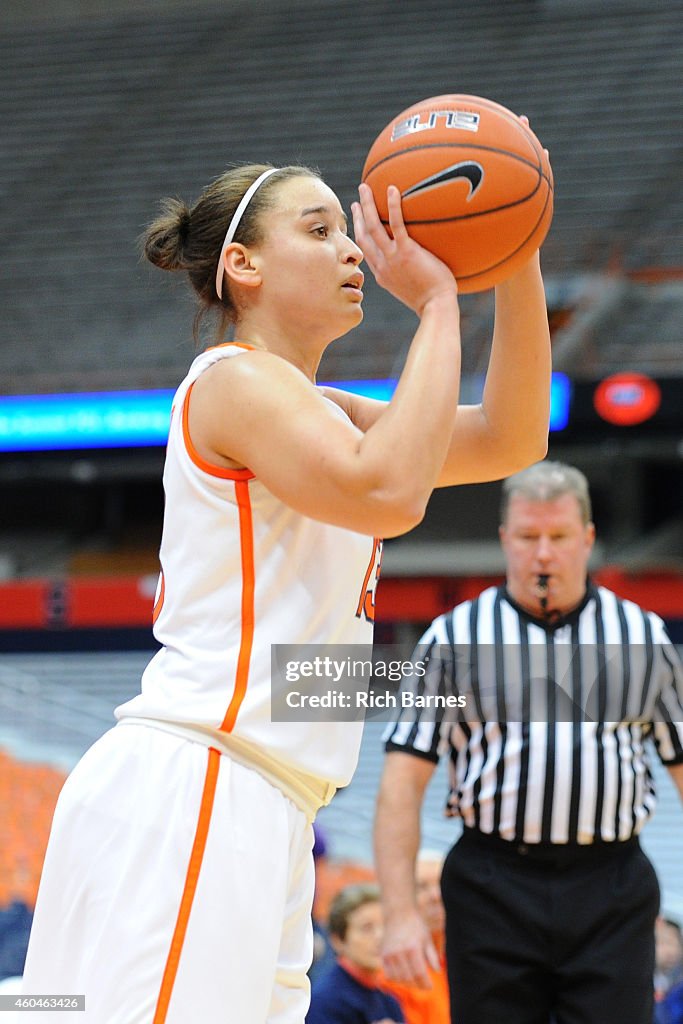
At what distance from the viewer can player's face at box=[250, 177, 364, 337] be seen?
225 cm

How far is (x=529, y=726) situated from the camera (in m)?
→ 3.52

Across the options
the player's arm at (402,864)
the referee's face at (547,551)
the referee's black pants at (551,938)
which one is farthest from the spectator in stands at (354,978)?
the referee's face at (547,551)

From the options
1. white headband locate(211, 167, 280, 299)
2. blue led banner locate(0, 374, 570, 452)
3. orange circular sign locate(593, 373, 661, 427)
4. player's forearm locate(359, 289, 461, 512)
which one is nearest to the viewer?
player's forearm locate(359, 289, 461, 512)

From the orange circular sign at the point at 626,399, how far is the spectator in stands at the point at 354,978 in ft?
17.1

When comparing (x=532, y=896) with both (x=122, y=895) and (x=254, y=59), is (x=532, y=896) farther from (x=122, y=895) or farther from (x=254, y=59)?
(x=254, y=59)

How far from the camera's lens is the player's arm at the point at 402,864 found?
3383 mm

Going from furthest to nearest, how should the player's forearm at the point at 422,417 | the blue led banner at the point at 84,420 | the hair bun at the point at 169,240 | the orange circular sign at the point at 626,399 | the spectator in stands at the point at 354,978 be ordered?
the blue led banner at the point at 84,420 → the orange circular sign at the point at 626,399 → the spectator in stands at the point at 354,978 → the hair bun at the point at 169,240 → the player's forearm at the point at 422,417

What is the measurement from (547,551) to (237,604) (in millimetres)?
1648

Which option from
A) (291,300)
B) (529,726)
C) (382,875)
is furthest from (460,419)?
(382,875)

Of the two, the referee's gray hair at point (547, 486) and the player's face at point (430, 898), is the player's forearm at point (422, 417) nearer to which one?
the referee's gray hair at point (547, 486)

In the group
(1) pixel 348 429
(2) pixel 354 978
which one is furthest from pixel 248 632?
(2) pixel 354 978

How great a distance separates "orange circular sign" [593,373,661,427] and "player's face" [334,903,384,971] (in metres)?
5.21

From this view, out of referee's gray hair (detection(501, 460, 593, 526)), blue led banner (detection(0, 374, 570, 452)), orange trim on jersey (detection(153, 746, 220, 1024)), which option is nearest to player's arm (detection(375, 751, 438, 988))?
referee's gray hair (detection(501, 460, 593, 526))
